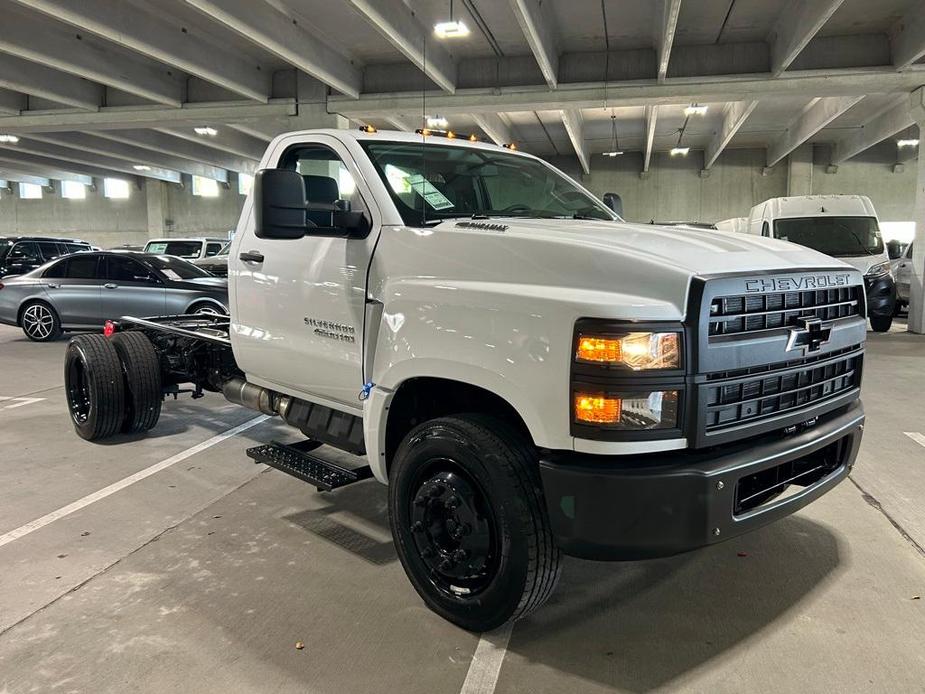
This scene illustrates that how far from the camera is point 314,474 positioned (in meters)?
3.52

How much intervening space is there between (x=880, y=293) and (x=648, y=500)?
11.8m

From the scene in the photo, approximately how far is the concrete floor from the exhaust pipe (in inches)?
22.4

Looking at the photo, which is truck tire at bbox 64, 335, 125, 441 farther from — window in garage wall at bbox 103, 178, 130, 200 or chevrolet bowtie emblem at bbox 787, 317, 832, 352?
window in garage wall at bbox 103, 178, 130, 200

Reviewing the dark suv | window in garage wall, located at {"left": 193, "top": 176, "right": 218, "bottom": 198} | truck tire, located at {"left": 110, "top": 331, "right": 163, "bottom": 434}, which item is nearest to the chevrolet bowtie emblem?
truck tire, located at {"left": 110, "top": 331, "right": 163, "bottom": 434}

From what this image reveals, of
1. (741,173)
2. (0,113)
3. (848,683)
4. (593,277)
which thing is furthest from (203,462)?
(741,173)

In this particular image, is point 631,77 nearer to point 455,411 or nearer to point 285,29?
point 285,29

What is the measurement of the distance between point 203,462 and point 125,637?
94.4 inches

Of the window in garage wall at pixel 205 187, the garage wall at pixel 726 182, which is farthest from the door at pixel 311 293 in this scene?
the window in garage wall at pixel 205 187

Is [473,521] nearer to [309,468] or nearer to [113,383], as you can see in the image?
[309,468]

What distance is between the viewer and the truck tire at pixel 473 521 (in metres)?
2.44

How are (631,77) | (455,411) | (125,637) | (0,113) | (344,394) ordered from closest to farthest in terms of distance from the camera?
1. (125,637)
2. (455,411)
3. (344,394)
4. (631,77)
5. (0,113)

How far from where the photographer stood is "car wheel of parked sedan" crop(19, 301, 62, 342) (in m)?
11.4

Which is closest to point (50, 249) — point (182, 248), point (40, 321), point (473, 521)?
point (182, 248)

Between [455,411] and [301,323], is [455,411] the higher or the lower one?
the lower one
